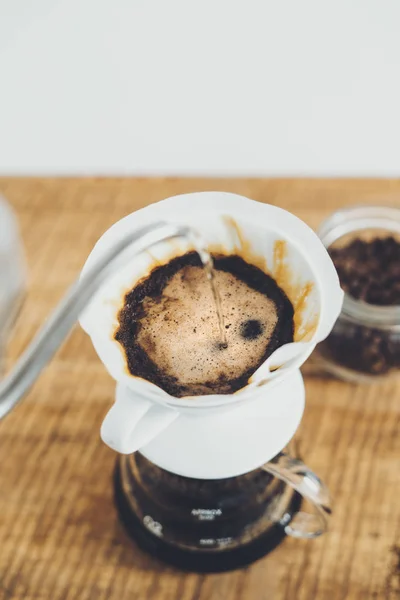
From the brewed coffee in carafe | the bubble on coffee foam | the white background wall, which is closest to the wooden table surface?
the brewed coffee in carafe

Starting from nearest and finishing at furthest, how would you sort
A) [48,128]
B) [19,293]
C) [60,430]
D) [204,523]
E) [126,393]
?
[126,393]
[204,523]
[60,430]
[19,293]
[48,128]

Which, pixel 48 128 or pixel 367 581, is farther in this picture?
pixel 48 128

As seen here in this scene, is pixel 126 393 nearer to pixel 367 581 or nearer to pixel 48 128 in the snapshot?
pixel 367 581

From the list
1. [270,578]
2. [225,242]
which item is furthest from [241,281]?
[270,578]

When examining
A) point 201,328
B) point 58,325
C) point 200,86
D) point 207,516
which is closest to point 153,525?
point 207,516

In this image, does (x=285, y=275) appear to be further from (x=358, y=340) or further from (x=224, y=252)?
(x=358, y=340)

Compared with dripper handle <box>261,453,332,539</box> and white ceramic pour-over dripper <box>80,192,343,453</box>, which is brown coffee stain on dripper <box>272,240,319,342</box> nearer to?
white ceramic pour-over dripper <box>80,192,343,453</box>

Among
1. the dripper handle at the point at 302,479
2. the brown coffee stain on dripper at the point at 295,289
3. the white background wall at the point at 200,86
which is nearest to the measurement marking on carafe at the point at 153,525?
the dripper handle at the point at 302,479
